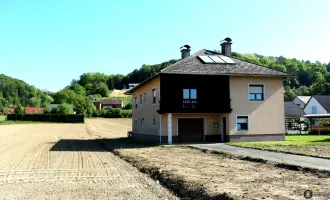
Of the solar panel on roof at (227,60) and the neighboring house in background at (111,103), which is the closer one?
the solar panel on roof at (227,60)

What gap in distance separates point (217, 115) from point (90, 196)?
1919cm

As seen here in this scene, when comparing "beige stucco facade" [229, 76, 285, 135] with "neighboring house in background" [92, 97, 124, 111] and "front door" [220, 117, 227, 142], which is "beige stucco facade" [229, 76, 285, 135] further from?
"neighboring house in background" [92, 97, 124, 111]

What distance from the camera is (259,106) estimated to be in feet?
87.8

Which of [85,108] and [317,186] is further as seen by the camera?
[85,108]

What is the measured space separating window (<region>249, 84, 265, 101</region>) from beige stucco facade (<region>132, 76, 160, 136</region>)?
23.8 feet

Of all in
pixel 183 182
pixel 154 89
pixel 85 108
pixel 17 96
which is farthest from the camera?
pixel 17 96

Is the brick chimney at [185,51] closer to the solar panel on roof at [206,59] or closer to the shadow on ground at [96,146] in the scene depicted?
the solar panel on roof at [206,59]

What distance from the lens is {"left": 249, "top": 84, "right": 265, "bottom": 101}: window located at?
26922mm

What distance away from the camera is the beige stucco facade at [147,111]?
26.8 m

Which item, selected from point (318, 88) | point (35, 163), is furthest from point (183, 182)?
point (318, 88)

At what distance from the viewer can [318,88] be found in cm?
9106

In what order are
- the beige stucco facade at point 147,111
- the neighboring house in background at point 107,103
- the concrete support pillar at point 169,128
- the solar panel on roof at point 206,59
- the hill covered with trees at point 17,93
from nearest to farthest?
the concrete support pillar at point 169,128, the beige stucco facade at point 147,111, the solar panel on roof at point 206,59, the neighboring house in background at point 107,103, the hill covered with trees at point 17,93

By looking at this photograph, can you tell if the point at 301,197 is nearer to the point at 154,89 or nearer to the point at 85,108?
the point at 154,89

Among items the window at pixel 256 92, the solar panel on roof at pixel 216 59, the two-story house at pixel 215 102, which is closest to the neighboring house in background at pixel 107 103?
the solar panel on roof at pixel 216 59
